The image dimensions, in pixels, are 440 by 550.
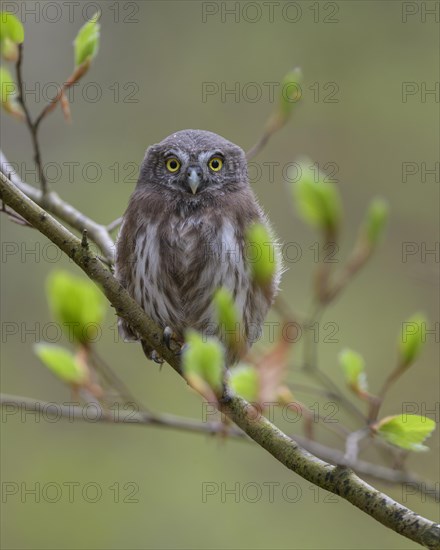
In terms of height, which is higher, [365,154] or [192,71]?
[192,71]

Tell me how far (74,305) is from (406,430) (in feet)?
3.10

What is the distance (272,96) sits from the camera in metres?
8.23

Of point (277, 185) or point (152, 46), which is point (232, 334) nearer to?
point (277, 185)

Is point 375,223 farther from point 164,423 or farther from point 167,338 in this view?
point 167,338

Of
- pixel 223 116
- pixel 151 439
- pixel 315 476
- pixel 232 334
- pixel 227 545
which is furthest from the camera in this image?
pixel 223 116

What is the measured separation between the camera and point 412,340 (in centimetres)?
242

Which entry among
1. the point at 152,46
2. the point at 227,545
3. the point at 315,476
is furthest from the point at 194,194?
the point at 152,46

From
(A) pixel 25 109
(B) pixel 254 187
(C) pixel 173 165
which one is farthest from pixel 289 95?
(B) pixel 254 187

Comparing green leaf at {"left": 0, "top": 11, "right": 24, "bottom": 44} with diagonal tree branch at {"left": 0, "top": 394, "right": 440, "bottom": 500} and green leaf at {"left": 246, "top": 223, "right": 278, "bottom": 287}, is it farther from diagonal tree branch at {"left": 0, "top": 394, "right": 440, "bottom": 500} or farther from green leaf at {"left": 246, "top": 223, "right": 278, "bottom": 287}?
green leaf at {"left": 246, "top": 223, "right": 278, "bottom": 287}

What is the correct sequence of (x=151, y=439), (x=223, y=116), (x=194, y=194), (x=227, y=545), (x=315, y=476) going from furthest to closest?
(x=223, y=116)
(x=151, y=439)
(x=227, y=545)
(x=194, y=194)
(x=315, y=476)

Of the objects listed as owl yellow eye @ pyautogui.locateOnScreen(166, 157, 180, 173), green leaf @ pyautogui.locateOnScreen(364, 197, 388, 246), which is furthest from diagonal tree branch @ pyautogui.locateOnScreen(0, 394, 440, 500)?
owl yellow eye @ pyautogui.locateOnScreen(166, 157, 180, 173)

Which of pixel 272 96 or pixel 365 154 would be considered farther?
pixel 272 96

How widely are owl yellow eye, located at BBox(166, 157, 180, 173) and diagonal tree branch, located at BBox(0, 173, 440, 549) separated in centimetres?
125

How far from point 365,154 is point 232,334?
19.7 ft
